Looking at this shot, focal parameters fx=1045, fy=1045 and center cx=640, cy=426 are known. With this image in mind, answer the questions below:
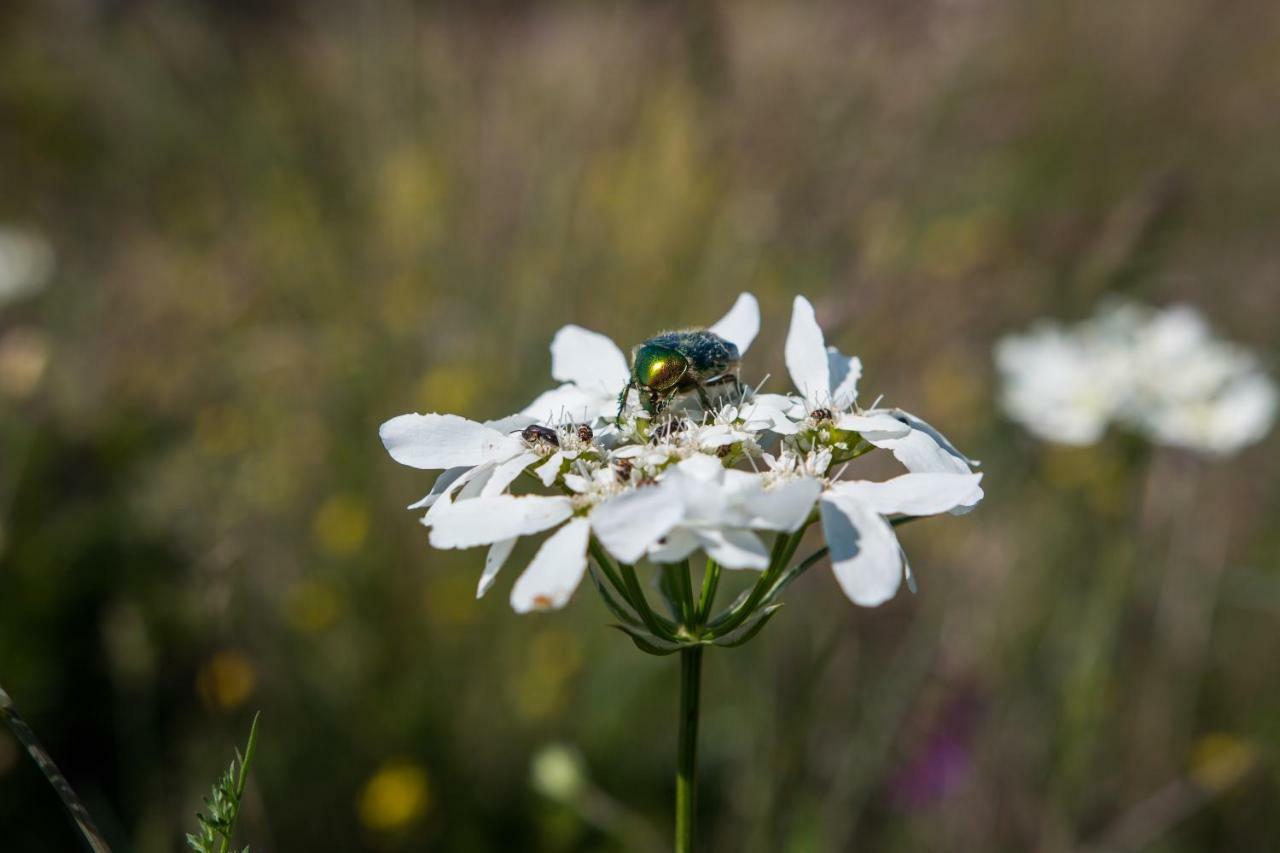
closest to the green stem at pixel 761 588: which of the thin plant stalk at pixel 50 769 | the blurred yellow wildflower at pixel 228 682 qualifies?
the thin plant stalk at pixel 50 769

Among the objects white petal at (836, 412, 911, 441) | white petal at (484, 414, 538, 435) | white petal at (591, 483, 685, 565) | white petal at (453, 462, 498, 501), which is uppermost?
white petal at (836, 412, 911, 441)

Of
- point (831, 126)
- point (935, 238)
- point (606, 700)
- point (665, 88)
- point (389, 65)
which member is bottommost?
point (606, 700)

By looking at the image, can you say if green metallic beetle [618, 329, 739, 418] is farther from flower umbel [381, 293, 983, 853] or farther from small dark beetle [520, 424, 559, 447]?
small dark beetle [520, 424, 559, 447]

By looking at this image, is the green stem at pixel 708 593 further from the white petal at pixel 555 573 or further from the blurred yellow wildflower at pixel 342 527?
the blurred yellow wildflower at pixel 342 527

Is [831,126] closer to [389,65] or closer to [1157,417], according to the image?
[1157,417]

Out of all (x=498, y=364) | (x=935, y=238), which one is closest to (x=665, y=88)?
(x=935, y=238)

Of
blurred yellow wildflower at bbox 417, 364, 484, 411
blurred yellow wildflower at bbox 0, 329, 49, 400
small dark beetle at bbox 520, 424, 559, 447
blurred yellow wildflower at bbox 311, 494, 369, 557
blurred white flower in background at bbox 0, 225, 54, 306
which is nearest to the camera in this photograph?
small dark beetle at bbox 520, 424, 559, 447

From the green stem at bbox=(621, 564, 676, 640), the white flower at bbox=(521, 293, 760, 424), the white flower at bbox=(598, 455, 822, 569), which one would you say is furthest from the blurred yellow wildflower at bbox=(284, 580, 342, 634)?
the white flower at bbox=(598, 455, 822, 569)
